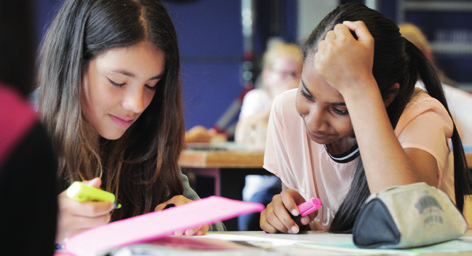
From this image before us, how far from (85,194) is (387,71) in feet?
2.00

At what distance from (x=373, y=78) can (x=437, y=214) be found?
0.98 ft

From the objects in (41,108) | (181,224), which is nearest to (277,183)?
(41,108)

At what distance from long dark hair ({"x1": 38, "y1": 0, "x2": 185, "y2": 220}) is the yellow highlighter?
14.8 inches

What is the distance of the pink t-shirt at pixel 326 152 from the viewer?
1.00 m

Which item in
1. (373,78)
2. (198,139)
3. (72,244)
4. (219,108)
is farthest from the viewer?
(219,108)

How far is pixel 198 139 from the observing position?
113 inches

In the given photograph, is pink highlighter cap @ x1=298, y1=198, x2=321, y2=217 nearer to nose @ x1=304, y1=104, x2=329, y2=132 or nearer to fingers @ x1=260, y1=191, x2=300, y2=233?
fingers @ x1=260, y1=191, x2=300, y2=233

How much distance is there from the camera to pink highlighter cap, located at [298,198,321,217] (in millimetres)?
932

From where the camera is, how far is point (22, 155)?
35 cm

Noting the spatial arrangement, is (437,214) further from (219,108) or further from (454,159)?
(219,108)

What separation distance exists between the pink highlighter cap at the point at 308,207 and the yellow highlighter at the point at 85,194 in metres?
0.36

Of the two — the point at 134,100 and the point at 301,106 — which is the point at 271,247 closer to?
the point at 301,106

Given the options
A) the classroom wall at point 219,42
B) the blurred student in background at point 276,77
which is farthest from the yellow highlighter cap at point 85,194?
the classroom wall at point 219,42

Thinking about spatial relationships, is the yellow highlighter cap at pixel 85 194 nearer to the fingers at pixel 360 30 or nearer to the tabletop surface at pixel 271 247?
the tabletop surface at pixel 271 247
